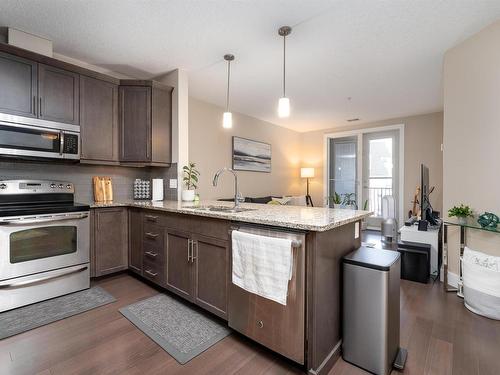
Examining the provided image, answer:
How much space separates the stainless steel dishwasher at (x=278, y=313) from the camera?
1442 mm

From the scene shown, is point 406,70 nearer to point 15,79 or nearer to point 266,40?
point 266,40

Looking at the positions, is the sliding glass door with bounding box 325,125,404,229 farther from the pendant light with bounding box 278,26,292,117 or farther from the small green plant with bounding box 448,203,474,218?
the pendant light with bounding box 278,26,292,117

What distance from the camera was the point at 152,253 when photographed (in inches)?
103

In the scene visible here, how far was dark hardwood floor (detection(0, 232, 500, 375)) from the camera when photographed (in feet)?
5.05

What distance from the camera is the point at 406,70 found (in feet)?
10.7

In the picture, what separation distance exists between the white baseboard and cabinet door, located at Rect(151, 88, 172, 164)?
3540 millimetres

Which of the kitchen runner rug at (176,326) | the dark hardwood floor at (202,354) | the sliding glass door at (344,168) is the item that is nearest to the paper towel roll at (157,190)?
the kitchen runner rug at (176,326)

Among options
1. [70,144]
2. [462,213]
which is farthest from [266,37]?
[462,213]

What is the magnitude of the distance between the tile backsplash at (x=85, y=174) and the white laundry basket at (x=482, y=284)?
3177 millimetres

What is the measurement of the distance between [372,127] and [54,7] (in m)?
5.76

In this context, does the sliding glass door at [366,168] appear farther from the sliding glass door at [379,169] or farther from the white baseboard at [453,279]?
the white baseboard at [453,279]

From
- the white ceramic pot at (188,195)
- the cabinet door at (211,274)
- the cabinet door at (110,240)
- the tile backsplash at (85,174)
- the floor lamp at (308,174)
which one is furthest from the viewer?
the floor lamp at (308,174)

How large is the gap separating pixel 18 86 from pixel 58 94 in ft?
1.03

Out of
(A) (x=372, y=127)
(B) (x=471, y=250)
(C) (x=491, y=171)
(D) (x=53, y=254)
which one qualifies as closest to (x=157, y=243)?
(D) (x=53, y=254)
